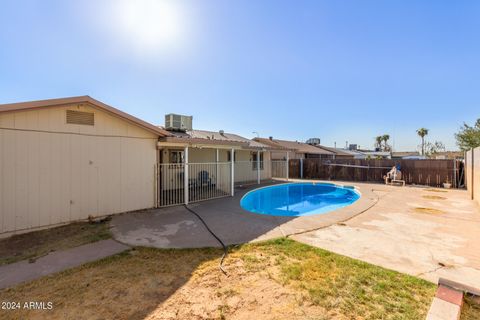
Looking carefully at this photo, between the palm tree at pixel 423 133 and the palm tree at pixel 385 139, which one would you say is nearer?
the palm tree at pixel 423 133

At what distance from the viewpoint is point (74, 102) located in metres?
6.82

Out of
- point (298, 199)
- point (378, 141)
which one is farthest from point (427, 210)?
point (378, 141)

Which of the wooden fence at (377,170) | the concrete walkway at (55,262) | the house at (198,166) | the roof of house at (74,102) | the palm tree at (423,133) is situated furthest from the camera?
the palm tree at (423,133)

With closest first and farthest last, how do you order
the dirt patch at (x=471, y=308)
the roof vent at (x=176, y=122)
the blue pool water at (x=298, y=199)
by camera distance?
the dirt patch at (x=471, y=308) → the blue pool water at (x=298, y=199) → the roof vent at (x=176, y=122)

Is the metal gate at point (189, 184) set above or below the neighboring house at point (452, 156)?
below

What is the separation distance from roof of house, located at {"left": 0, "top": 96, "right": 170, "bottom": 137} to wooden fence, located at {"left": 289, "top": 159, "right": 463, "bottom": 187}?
649 inches

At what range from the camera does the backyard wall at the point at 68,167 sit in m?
6.04

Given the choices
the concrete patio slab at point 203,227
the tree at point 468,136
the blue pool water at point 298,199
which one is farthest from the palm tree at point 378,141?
the concrete patio slab at point 203,227

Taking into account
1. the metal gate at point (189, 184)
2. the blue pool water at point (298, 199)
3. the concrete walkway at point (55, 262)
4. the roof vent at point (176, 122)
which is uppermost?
the roof vent at point (176, 122)

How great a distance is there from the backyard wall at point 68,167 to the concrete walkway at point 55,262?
248cm

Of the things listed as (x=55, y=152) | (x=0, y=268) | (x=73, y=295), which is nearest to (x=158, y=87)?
(x=55, y=152)

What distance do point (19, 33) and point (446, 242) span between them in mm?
14361

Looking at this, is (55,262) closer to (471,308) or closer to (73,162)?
(73,162)

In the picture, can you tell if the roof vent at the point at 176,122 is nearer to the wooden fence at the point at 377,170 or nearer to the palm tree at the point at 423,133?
the wooden fence at the point at 377,170
